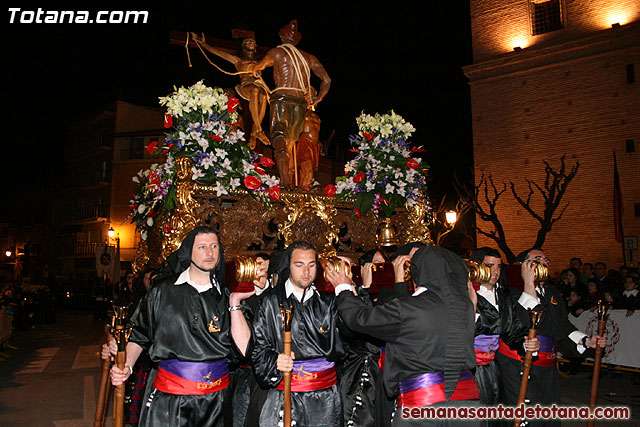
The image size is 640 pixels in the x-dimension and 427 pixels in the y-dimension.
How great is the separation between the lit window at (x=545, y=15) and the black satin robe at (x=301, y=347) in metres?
22.6

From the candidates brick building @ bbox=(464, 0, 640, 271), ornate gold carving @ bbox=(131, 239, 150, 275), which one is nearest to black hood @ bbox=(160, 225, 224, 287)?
ornate gold carving @ bbox=(131, 239, 150, 275)

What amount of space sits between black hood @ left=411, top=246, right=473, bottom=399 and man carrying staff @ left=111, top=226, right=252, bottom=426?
1335mm

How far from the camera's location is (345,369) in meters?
5.35

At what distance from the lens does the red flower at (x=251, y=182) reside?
5.27 meters

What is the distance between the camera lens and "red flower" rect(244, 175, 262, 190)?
17.3ft

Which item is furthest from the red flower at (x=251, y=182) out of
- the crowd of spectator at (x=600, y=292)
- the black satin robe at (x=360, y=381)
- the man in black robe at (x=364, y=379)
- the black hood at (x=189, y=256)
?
the crowd of spectator at (x=600, y=292)

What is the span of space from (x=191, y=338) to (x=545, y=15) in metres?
23.7

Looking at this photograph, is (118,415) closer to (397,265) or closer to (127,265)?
(397,265)

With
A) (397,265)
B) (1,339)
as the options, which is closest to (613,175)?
(397,265)

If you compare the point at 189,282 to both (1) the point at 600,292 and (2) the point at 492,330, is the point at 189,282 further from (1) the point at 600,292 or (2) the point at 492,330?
(1) the point at 600,292

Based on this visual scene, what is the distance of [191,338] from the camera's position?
12.5ft

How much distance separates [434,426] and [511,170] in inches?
844

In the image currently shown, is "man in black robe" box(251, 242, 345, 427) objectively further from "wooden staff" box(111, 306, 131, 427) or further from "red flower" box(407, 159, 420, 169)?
"red flower" box(407, 159, 420, 169)
